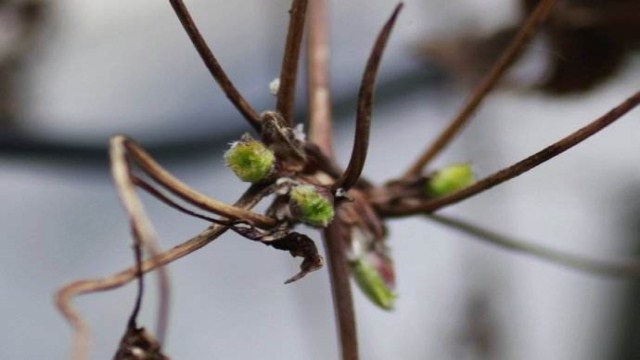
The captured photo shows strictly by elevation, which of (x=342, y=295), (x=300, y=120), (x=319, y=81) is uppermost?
(x=300, y=120)

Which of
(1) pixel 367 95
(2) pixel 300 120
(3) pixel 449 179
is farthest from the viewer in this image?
(2) pixel 300 120

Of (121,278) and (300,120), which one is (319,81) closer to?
(121,278)

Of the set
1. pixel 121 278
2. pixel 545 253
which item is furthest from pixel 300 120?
pixel 121 278

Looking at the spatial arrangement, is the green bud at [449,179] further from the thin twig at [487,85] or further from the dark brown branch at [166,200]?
the dark brown branch at [166,200]

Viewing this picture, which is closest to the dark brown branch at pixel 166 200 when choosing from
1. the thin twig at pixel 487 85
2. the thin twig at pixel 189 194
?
the thin twig at pixel 189 194

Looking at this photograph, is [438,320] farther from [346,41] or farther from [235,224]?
[235,224]

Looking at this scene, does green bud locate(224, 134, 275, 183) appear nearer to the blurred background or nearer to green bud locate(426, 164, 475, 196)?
green bud locate(426, 164, 475, 196)
